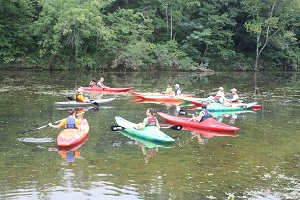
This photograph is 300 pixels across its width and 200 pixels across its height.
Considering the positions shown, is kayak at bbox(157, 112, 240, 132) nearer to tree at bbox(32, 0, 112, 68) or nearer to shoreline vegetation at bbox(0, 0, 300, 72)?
tree at bbox(32, 0, 112, 68)

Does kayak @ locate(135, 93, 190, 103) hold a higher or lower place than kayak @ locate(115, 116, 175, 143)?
higher

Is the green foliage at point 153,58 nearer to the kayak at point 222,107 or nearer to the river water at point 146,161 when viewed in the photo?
the kayak at point 222,107

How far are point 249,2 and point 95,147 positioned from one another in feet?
110

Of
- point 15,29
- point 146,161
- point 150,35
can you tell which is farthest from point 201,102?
point 150,35

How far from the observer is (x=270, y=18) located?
39.3 meters

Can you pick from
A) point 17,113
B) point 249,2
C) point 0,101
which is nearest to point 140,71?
point 249,2

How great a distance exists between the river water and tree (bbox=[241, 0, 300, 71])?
24.7 meters

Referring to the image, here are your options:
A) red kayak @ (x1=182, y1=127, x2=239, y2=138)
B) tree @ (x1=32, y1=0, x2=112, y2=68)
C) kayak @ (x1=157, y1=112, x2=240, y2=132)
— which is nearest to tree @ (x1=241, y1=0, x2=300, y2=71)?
tree @ (x1=32, y1=0, x2=112, y2=68)

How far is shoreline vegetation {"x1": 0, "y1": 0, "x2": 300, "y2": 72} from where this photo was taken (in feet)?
111

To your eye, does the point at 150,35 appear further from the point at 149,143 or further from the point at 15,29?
the point at 149,143

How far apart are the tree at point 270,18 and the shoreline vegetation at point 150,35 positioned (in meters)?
0.09

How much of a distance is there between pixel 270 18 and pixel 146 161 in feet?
108

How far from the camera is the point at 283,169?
974cm

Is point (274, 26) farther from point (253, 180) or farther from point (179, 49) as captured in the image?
point (253, 180)
